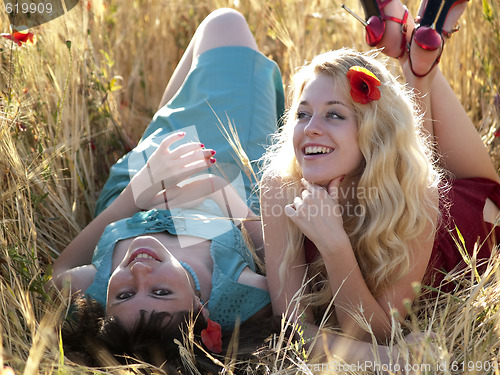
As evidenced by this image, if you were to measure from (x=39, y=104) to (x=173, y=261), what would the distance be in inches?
40.7

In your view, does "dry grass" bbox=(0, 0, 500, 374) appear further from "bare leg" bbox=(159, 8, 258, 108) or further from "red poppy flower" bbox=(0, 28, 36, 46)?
"bare leg" bbox=(159, 8, 258, 108)

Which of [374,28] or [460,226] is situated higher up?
[374,28]

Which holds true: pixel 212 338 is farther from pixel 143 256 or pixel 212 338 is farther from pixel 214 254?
pixel 214 254

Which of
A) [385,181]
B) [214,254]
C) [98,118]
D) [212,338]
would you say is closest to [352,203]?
[385,181]

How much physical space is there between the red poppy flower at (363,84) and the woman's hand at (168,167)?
688mm

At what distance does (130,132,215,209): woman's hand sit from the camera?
233cm

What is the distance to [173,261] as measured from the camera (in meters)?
2.06

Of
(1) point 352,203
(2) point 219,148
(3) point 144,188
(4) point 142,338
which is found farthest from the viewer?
(2) point 219,148

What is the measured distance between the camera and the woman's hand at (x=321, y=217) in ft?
6.31

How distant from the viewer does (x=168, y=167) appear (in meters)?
2.34

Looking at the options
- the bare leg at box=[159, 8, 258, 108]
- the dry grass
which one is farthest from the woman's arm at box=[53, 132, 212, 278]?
the bare leg at box=[159, 8, 258, 108]

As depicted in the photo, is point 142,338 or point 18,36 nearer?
point 142,338

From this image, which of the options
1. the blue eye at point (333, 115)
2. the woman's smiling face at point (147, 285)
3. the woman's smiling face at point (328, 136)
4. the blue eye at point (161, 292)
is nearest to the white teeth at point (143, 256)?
the woman's smiling face at point (147, 285)

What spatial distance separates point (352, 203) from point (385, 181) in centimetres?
16
